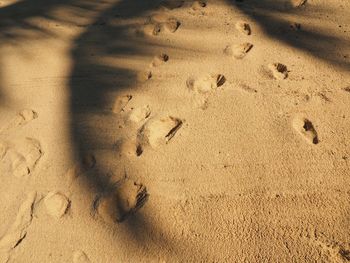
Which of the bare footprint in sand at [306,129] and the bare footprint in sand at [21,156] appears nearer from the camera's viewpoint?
the bare footprint in sand at [306,129]

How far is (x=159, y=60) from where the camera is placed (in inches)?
66.6

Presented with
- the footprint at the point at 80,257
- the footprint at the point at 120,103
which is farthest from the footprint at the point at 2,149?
the footprint at the point at 80,257

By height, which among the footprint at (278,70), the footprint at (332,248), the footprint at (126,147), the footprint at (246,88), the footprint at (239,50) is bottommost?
the footprint at (126,147)

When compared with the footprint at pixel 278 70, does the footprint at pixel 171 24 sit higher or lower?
lower

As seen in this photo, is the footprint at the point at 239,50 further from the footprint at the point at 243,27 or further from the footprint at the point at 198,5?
the footprint at the point at 198,5

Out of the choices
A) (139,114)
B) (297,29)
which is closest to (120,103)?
(139,114)

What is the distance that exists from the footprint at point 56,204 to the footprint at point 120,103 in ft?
1.34

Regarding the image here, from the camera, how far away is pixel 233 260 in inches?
41.3

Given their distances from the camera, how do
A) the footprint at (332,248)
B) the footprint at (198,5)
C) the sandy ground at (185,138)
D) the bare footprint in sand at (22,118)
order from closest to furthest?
the footprint at (332,248)
the sandy ground at (185,138)
the bare footprint in sand at (22,118)
the footprint at (198,5)

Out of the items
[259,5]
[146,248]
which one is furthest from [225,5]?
[146,248]

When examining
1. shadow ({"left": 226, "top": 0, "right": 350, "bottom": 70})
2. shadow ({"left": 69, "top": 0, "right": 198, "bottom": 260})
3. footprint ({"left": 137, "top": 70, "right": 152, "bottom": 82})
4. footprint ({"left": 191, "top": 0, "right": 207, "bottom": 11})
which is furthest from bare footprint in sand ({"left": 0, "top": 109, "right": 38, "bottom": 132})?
shadow ({"left": 226, "top": 0, "right": 350, "bottom": 70})

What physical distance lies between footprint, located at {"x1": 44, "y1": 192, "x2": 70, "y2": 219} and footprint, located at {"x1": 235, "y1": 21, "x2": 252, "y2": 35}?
3.53 feet

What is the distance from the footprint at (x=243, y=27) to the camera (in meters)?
1.73

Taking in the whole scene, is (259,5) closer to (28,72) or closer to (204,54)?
(204,54)
